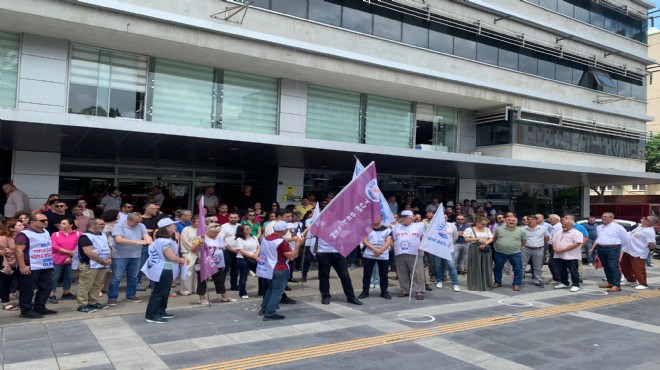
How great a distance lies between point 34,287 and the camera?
7.87 m

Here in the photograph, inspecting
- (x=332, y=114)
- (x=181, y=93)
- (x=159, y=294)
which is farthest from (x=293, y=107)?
(x=159, y=294)

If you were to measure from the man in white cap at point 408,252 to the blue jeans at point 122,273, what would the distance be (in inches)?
201

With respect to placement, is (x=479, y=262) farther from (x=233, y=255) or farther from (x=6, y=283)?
(x=6, y=283)

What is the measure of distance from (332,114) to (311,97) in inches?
37.4

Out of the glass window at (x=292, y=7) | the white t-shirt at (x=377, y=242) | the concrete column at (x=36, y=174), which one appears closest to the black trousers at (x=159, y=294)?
the white t-shirt at (x=377, y=242)

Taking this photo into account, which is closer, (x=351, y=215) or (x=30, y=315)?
(x=30, y=315)

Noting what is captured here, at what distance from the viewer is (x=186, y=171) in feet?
51.8

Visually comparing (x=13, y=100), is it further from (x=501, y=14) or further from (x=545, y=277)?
(x=501, y=14)

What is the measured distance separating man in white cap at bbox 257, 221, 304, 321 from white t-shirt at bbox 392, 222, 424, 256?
2.86 m

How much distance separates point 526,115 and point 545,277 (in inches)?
371

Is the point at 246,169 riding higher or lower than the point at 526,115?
lower

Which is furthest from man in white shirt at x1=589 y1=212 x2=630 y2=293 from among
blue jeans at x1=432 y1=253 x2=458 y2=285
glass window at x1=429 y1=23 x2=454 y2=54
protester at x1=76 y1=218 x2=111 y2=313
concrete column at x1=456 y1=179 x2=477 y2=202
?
protester at x1=76 y1=218 x2=111 y2=313

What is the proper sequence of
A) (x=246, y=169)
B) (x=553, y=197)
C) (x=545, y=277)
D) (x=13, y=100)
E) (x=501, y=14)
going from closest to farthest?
(x=13, y=100)
(x=545, y=277)
(x=246, y=169)
(x=501, y=14)
(x=553, y=197)

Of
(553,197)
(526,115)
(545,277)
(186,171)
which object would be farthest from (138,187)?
(553,197)
